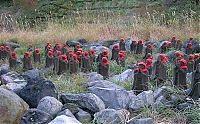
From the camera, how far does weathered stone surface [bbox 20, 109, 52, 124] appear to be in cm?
303

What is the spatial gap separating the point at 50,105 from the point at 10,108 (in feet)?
1.06

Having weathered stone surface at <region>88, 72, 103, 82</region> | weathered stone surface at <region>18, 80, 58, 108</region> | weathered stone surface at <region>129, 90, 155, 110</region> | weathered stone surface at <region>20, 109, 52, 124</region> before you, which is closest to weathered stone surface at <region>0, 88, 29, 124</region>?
weathered stone surface at <region>20, 109, 52, 124</region>

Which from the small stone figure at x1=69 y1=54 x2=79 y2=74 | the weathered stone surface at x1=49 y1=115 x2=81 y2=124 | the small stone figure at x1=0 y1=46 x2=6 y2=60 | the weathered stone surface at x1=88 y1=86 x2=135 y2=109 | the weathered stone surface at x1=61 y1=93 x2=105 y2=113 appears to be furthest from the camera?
the small stone figure at x1=0 y1=46 x2=6 y2=60

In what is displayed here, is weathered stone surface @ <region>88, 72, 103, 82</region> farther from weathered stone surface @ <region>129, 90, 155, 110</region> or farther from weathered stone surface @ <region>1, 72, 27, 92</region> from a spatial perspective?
weathered stone surface @ <region>129, 90, 155, 110</region>

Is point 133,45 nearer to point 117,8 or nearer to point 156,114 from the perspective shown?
point 156,114

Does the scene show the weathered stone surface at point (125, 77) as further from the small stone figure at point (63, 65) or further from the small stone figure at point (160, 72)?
the small stone figure at point (63, 65)

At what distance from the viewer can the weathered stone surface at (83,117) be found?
3.14 meters

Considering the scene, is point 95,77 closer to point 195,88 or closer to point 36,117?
point 195,88

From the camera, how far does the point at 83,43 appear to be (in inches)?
300

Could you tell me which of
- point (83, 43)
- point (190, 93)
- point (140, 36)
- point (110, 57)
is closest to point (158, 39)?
point (140, 36)

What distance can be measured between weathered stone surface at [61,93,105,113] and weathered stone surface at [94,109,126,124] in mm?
159

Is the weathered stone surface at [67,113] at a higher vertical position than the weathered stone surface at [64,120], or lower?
lower

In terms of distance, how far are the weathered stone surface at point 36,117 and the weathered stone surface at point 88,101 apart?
33 cm

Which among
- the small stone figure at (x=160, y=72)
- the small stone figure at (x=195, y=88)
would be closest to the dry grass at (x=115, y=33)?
the small stone figure at (x=160, y=72)
